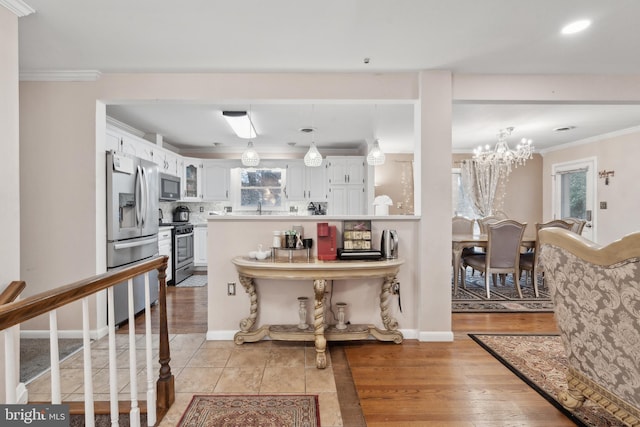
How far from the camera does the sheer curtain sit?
20.9ft

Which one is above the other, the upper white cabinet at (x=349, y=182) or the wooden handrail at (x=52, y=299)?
the upper white cabinet at (x=349, y=182)

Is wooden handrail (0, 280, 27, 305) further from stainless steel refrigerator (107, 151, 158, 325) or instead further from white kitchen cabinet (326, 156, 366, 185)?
white kitchen cabinet (326, 156, 366, 185)

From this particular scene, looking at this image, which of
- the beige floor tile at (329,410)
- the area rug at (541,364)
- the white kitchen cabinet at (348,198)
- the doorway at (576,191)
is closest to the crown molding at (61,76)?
the beige floor tile at (329,410)

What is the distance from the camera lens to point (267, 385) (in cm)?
211

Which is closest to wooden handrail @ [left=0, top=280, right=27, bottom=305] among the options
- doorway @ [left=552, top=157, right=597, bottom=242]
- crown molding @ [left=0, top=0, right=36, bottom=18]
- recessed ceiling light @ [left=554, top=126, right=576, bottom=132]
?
crown molding @ [left=0, top=0, right=36, bottom=18]

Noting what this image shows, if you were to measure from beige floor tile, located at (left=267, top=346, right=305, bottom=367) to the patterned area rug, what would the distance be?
199 centimetres

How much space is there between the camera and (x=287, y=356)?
254 centimetres

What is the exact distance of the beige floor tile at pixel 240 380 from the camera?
2.06 m

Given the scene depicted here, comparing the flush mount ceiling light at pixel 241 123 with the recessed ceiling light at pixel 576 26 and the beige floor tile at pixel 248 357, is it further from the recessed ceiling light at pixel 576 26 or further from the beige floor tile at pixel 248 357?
the recessed ceiling light at pixel 576 26

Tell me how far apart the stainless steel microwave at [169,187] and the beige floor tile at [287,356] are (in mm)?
3239

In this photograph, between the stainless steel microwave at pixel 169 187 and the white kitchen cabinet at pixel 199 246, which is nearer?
the stainless steel microwave at pixel 169 187

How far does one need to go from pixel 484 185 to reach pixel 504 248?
282 cm

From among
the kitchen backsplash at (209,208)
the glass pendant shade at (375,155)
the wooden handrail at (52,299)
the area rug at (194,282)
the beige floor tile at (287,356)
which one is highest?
the glass pendant shade at (375,155)

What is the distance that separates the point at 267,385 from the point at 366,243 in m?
1.34
